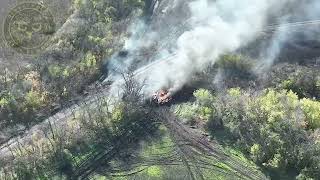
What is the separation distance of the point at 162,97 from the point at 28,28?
1352cm

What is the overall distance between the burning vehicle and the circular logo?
11060mm

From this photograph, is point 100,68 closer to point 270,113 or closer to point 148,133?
point 148,133

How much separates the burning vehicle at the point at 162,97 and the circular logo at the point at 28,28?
11.1m

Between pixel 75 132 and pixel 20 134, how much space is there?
13.9 feet

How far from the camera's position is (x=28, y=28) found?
44.7 meters

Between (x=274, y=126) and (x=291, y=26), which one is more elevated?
(x=291, y=26)

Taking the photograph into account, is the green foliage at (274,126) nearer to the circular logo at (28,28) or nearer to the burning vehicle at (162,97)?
the burning vehicle at (162,97)

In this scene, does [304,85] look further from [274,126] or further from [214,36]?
[214,36]

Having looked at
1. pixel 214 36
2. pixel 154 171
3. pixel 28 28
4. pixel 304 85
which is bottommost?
pixel 154 171

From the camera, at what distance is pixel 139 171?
33.8m

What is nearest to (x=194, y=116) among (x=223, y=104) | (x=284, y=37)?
(x=223, y=104)

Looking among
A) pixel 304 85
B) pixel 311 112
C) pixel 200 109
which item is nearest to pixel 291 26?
pixel 304 85

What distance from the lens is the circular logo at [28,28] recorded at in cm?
4403

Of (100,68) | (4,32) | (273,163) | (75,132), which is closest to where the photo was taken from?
(273,163)
